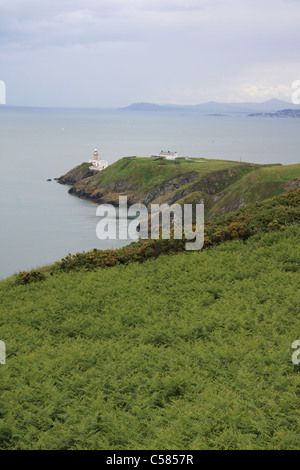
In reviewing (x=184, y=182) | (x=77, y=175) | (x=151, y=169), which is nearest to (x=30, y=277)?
(x=184, y=182)

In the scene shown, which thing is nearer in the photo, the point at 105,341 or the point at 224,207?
the point at 105,341

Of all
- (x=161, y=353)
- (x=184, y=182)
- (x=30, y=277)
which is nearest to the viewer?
(x=161, y=353)

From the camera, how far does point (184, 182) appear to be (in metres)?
91.4

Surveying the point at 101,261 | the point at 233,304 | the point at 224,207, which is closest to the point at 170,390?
the point at 233,304

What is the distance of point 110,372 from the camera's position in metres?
10.7

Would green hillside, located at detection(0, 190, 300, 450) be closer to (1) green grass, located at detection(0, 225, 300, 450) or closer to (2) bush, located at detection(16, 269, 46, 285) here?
(1) green grass, located at detection(0, 225, 300, 450)

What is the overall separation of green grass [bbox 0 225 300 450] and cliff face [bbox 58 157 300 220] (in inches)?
1746

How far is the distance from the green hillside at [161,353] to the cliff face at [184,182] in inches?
1714

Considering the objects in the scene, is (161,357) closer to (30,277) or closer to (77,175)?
(30,277)

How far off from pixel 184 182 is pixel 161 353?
3206 inches

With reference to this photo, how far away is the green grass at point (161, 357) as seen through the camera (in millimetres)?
8273

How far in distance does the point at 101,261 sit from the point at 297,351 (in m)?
12.2
